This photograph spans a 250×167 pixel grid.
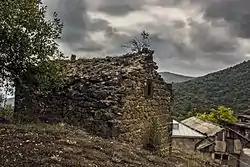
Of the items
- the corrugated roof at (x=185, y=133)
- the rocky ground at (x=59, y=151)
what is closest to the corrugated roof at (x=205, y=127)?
the corrugated roof at (x=185, y=133)

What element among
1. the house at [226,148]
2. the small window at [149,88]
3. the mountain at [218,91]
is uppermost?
the mountain at [218,91]

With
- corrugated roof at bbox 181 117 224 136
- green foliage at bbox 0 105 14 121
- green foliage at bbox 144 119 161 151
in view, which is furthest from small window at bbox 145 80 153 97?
corrugated roof at bbox 181 117 224 136

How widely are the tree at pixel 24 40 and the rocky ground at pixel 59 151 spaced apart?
5.89 ft

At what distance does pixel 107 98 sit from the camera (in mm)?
13273

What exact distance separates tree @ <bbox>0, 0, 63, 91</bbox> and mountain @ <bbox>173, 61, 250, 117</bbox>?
44393mm

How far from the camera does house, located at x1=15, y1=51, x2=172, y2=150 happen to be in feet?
43.3

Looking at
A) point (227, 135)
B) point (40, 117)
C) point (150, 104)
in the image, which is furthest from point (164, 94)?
point (227, 135)

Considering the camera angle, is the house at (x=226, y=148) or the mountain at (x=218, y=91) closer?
the house at (x=226, y=148)

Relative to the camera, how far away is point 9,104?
51.2 feet

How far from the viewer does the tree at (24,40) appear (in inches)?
421

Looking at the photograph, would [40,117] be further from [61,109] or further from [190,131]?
[190,131]

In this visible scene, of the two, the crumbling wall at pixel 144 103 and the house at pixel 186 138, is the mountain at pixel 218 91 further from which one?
the crumbling wall at pixel 144 103

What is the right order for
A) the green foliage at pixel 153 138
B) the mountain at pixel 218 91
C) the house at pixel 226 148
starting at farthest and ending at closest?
the mountain at pixel 218 91 < the house at pixel 226 148 < the green foliage at pixel 153 138

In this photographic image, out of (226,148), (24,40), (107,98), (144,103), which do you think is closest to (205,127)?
(226,148)
